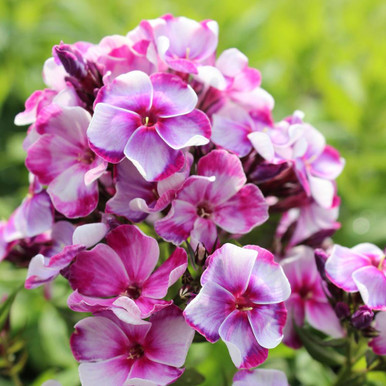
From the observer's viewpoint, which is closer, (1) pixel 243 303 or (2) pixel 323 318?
(1) pixel 243 303

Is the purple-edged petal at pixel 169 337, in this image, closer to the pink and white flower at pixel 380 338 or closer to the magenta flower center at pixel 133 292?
the magenta flower center at pixel 133 292

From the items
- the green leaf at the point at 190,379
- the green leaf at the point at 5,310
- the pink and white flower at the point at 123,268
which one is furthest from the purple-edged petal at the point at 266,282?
the green leaf at the point at 5,310

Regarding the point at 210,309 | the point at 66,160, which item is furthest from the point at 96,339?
the point at 66,160

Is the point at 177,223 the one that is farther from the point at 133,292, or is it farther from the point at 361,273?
the point at 361,273

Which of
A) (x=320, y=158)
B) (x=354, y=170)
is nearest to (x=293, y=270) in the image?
(x=320, y=158)

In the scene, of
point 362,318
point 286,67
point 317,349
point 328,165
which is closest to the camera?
point 362,318

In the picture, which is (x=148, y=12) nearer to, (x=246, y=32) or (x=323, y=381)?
(x=246, y=32)

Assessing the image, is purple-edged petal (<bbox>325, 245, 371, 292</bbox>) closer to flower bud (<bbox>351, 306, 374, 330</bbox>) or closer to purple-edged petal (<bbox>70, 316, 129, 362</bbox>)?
flower bud (<bbox>351, 306, 374, 330</bbox>)
